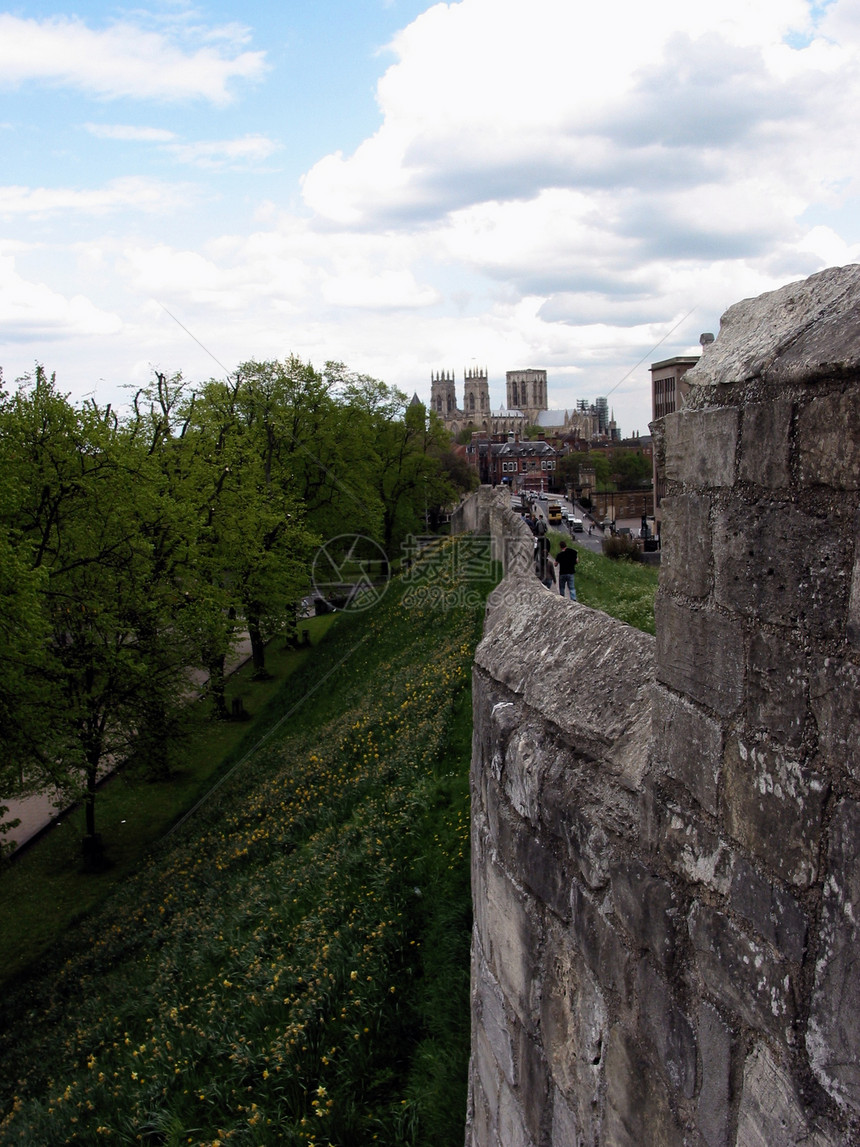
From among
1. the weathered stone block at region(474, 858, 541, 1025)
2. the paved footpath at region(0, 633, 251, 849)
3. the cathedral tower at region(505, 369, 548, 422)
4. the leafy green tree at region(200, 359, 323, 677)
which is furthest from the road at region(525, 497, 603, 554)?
the cathedral tower at region(505, 369, 548, 422)

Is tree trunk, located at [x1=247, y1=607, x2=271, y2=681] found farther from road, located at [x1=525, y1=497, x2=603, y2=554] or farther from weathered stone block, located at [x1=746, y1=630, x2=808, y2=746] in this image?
weathered stone block, located at [x1=746, y1=630, x2=808, y2=746]

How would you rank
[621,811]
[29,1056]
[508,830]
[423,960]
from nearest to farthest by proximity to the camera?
[621,811] → [508,830] → [423,960] → [29,1056]

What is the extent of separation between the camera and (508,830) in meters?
3.29

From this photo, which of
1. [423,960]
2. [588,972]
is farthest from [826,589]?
[423,960]

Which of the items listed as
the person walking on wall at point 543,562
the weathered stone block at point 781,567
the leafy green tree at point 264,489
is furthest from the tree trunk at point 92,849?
the weathered stone block at point 781,567

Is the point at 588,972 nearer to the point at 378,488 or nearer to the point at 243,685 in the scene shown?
the point at 243,685

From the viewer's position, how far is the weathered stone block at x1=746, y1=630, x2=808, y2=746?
5.49 ft

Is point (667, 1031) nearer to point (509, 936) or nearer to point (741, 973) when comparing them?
point (741, 973)

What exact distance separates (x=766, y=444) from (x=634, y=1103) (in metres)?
1.71

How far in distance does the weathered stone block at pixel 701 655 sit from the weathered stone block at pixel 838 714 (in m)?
0.24

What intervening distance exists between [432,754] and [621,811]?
767cm

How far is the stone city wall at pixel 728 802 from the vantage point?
1.60 m

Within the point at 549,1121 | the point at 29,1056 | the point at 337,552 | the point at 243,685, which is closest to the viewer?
the point at 549,1121

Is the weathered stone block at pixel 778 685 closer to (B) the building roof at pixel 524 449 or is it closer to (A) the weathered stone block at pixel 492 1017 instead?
(A) the weathered stone block at pixel 492 1017
